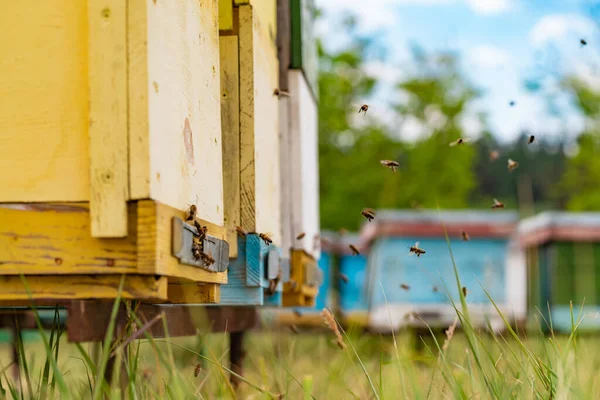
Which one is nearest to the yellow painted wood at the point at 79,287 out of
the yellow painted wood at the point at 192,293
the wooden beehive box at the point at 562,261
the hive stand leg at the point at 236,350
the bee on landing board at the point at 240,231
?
the yellow painted wood at the point at 192,293

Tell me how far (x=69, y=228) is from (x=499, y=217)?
32.0 feet

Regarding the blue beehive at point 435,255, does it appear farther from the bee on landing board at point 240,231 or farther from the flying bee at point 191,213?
the flying bee at point 191,213

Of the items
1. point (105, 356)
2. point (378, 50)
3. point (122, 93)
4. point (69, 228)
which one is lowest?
point (105, 356)

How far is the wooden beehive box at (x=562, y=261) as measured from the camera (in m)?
11.6

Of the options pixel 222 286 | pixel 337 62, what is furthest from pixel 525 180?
pixel 222 286

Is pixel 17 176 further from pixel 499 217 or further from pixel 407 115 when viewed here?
pixel 407 115

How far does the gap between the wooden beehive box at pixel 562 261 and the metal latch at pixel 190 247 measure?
9644 millimetres

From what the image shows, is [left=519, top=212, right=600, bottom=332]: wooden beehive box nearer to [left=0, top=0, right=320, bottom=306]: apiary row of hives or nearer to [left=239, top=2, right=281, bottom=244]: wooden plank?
[left=239, top=2, right=281, bottom=244]: wooden plank

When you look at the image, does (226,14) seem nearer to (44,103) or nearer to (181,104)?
(181,104)

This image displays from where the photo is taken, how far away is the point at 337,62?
76.6ft

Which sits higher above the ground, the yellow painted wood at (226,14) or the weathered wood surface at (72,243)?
the yellow painted wood at (226,14)

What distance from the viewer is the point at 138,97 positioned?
1.79m

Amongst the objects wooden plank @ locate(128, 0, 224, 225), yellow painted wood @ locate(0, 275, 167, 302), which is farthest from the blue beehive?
yellow painted wood @ locate(0, 275, 167, 302)

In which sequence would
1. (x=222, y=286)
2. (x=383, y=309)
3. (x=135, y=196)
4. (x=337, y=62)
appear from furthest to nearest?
1. (x=337, y=62)
2. (x=383, y=309)
3. (x=222, y=286)
4. (x=135, y=196)
